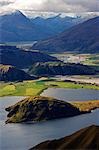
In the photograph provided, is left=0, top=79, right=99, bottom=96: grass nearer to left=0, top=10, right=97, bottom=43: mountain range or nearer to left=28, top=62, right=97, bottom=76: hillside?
left=28, top=62, right=97, bottom=76: hillside

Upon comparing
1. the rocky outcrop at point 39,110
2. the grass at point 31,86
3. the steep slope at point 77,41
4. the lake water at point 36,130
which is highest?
the steep slope at point 77,41

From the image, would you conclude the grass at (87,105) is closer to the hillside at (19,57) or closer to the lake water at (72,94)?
Answer: the lake water at (72,94)

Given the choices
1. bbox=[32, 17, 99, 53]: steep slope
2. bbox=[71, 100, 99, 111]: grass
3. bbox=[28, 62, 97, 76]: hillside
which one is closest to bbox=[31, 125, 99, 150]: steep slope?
bbox=[71, 100, 99, 111]: grass

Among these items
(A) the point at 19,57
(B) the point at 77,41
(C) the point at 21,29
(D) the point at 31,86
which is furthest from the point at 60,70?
(C) the point at 21,29

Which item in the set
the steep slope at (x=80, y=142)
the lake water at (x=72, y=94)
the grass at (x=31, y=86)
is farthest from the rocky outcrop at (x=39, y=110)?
the steep slope at (x=80, y=142)

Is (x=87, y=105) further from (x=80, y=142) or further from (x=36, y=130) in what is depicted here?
(x=80, y=142)

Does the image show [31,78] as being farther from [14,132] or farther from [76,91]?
[14,132]
